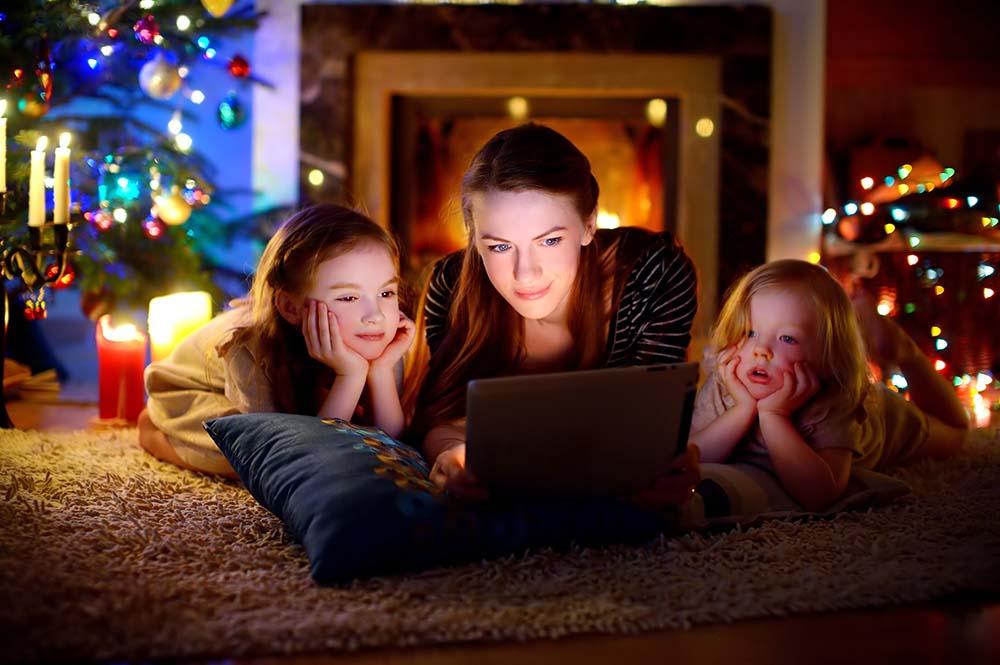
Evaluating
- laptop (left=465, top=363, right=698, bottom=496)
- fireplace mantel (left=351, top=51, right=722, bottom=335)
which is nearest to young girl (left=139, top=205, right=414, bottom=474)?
laptop (left=465, top=363, right=698, bottom=496)

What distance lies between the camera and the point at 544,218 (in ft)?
5.12

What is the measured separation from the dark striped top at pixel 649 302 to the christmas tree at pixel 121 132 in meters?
1.24

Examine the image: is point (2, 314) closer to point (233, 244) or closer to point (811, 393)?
point (233, 244)

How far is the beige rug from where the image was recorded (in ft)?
3.36

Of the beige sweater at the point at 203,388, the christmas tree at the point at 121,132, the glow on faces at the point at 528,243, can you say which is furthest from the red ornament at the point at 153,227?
the glow on faces at the point at 528,243

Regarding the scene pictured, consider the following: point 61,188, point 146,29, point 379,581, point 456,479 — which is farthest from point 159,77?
point 379,581

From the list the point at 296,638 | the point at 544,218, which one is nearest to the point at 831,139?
the point at 544,218

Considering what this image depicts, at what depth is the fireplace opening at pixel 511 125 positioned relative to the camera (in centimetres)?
329

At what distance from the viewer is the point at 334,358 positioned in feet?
5.23

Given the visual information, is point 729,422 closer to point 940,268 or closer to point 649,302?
point 649,302

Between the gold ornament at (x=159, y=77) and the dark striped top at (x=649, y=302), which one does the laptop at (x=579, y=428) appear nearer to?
the dark striped top at (x=649, y=302)

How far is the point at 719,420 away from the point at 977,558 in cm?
44

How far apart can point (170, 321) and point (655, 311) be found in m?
1.10

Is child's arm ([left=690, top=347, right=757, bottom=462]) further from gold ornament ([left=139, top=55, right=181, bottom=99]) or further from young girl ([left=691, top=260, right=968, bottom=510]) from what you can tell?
gold ornament ([left=139, top=55, right=181, bottom=99])
